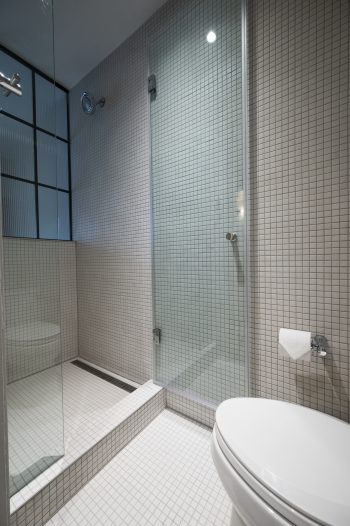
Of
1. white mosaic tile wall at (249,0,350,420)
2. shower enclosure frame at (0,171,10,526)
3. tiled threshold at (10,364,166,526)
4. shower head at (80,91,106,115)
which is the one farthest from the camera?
shower head at (80,91,106,115)

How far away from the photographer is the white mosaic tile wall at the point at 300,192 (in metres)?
0.95

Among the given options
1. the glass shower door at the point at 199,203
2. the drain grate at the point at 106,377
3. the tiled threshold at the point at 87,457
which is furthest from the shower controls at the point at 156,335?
the drain grate at the point at 106,377

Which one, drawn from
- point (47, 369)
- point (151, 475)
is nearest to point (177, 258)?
point (47, 369)

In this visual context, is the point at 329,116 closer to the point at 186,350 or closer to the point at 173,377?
the point at 186,350

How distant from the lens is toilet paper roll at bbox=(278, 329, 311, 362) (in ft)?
3.11

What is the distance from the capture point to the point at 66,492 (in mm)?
933

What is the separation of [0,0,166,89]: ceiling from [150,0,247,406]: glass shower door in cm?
32

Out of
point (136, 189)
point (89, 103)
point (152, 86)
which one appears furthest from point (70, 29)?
point (136, 189)

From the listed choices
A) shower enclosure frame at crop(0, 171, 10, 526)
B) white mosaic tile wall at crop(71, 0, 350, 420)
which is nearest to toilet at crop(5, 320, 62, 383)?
shower enclosure frame at crop(0, 171, 10, 526)

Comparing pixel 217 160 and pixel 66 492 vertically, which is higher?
pixel 217 160

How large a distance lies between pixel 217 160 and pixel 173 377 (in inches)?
55.0

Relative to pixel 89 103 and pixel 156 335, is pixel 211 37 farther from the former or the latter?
pixel 156 335

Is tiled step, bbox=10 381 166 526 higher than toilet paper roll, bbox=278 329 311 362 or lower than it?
lower

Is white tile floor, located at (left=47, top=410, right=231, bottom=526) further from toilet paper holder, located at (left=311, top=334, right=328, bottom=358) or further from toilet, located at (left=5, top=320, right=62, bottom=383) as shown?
toilet paper holder, located at (left=311, top=334, right=328, bottom=358)
